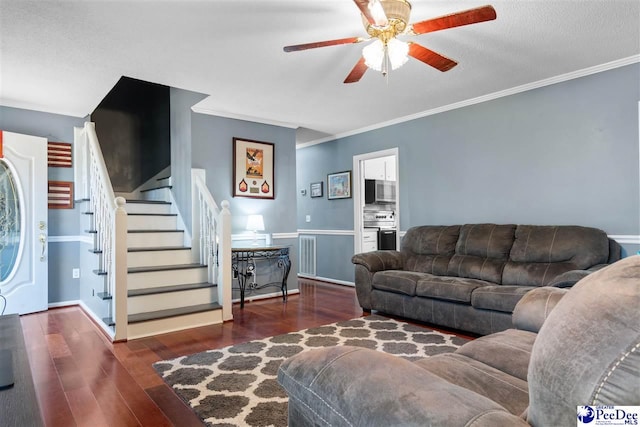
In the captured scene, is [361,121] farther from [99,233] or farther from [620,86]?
[99,233]

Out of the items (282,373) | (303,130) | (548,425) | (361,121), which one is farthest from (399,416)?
(303,130)

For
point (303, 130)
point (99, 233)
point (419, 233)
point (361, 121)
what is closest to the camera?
point (99, 233)

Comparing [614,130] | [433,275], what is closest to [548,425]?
[433,275]

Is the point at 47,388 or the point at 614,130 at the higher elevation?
the point at 614,130

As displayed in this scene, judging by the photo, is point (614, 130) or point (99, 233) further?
point (99, 233)

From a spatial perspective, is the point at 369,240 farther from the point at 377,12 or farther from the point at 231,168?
the point at 377,12

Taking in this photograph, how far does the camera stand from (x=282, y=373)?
1174 mm

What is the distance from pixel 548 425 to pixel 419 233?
3.87 m

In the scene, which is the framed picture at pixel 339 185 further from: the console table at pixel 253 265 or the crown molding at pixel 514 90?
the console table at pixel 253 265

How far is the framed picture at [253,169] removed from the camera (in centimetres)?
502

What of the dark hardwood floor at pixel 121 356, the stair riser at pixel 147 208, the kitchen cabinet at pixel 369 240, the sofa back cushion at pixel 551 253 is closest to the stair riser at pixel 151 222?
the stair riser at pixel 147 208

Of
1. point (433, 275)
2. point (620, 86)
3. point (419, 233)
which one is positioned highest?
point (620, 86)

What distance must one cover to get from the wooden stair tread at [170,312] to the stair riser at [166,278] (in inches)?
13.1

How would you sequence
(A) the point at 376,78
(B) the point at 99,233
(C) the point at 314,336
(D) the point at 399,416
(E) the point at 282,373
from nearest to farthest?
1. (D) the point at 399,416
2. (E) the point at 282,373
3. (C) the point at 314,336
4. (A) the point at 376,78
5. (B) the point at 99,233
